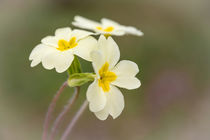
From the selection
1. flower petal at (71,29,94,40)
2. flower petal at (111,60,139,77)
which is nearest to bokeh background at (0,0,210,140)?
flower petal at (71,29,94,40)

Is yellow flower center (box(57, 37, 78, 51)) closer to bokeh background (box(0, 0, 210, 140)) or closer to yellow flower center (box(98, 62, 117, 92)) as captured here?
yellow flower center (box(98, 62, 117, 92))

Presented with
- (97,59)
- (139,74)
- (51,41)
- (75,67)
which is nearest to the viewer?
(97,59)

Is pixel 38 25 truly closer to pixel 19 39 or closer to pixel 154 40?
pixel 19 39

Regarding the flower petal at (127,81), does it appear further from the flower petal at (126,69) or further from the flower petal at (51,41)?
the flower petal at (51,41)

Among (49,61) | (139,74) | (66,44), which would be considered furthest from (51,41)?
(139,74)

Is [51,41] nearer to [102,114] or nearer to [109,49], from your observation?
[109,49]

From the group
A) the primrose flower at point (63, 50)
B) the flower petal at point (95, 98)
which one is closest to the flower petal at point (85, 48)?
the primrose flower at point (63, 50)

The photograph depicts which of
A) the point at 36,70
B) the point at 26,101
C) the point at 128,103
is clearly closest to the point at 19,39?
the point at 36,70

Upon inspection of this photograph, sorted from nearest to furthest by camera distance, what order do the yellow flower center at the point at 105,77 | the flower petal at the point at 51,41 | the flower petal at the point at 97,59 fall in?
the flower petal at the point at 97,59
the yellow flower center at the point at 105,77
the flower petal at the point at 51,41

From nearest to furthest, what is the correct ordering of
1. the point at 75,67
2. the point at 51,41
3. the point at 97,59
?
the point at 97,59
the point at 75,67
the point at 51,41
